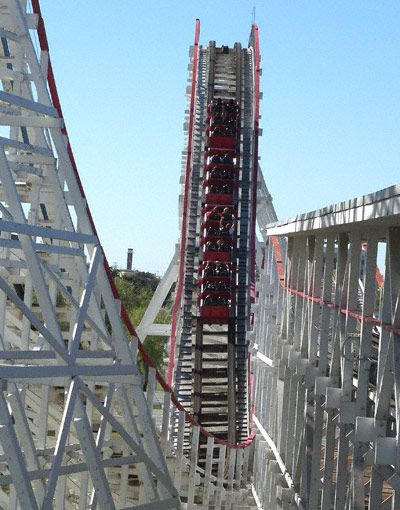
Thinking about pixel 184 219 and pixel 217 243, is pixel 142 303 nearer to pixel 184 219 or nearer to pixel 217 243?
pixel 184 219

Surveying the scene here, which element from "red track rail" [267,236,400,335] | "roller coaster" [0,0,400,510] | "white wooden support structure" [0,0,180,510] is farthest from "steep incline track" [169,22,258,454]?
"white wooden support structure" [0,0,180,510]

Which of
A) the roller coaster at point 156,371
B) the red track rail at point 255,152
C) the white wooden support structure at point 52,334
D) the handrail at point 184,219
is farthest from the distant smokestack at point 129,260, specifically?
the white wooden support structure at point 52,334

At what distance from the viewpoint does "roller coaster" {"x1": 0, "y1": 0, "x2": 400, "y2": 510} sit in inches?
260

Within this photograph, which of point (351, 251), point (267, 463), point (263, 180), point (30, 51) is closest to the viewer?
point (351, 251)

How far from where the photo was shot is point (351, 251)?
7.58 meters

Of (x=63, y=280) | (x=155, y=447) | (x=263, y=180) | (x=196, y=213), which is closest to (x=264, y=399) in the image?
(x=63, y=280)

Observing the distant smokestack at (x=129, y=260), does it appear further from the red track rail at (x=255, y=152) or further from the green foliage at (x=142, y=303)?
the red track rail at (x=255, y=152)

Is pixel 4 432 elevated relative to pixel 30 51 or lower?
lower

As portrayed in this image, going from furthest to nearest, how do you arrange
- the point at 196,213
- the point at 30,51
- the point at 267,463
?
the point at 196,213
the point at 267,463
the point at 30,51

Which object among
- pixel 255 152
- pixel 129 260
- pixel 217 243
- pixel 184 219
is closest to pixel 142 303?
pixel 255 152

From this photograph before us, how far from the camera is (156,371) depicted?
986 cm

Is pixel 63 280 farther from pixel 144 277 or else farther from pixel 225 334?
pixel 144 277

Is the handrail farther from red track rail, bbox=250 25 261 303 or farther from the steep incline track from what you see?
red track rail, bbox=250 25 261 303

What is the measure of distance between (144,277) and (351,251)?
6626 centimetres
